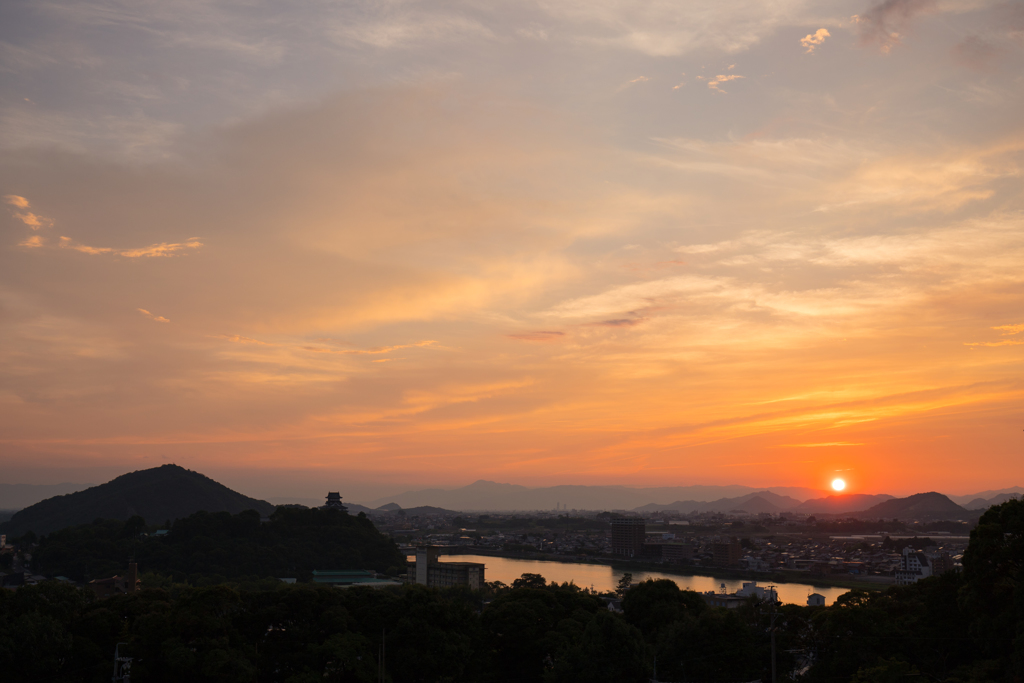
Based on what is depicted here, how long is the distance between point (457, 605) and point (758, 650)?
5.75 metres

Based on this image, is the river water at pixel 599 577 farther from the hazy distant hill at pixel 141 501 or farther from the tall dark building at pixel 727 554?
the hazy distant hill at pixel 141 501

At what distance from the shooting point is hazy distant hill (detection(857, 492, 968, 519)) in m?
140

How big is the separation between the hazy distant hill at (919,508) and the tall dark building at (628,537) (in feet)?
272

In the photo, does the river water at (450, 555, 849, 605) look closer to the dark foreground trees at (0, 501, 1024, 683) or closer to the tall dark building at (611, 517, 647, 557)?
the tall dark building at (611, 517, 647, 557)

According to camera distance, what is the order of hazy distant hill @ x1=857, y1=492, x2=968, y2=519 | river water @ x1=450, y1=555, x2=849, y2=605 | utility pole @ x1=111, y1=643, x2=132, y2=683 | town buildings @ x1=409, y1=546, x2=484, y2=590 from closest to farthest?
1. utility pole @ x1=111, y1=643, x2=132, y2=683
2. river water @ x1=450, y1=555, x2=849, y2=605
3. town buildings @ x1=409, y1=546, x2=484, y2=590
4. hazy distant hill @ x1=857, y1=492, x2=968, y2=519

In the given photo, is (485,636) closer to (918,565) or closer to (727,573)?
(918,565)

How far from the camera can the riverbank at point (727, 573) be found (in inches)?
1766

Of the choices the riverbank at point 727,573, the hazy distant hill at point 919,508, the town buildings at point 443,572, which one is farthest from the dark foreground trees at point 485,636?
the hazy distant hill at point 919,508

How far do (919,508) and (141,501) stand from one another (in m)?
142

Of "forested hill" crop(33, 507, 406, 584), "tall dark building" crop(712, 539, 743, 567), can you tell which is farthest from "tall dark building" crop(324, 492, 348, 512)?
"tall dark building" crop(712, 539, 743, 567)

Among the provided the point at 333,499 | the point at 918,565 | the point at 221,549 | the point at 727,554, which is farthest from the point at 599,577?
the point at 333,499

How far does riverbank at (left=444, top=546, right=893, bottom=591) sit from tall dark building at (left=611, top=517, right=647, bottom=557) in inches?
197

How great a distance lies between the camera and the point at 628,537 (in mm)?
75375

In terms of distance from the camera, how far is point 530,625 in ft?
45.8
